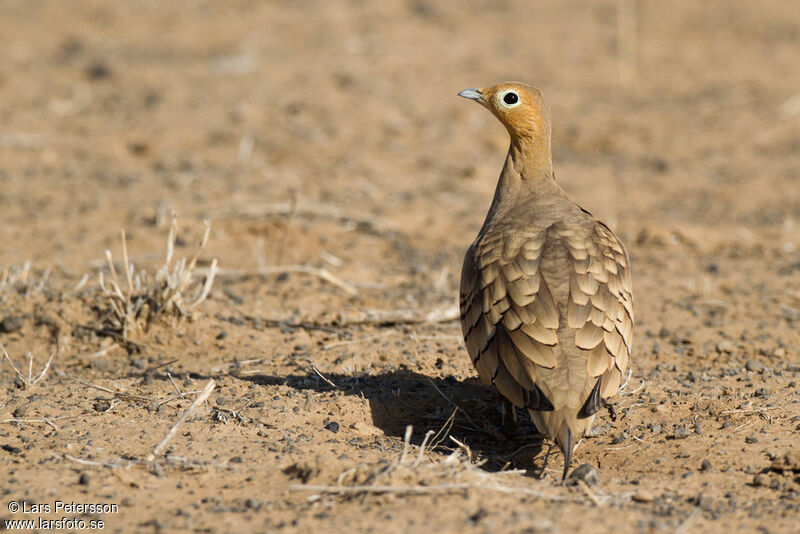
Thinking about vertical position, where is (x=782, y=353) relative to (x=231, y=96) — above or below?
below

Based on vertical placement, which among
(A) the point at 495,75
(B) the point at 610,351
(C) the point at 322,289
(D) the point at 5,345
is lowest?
(D) the point at 5,345

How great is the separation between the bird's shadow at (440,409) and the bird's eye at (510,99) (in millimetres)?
1608

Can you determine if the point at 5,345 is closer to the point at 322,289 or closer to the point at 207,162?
the point at 322,289

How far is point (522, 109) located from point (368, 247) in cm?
266

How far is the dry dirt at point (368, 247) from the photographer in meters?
3.85

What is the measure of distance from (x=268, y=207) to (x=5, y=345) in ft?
9.01

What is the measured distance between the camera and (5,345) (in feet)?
18.6

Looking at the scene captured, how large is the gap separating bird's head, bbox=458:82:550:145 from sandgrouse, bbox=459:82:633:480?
0.46 m

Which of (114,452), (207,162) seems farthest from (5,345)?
(207,162)

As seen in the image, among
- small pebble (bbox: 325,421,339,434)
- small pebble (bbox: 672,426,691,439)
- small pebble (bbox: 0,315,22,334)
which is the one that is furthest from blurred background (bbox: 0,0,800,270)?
small pebble (bbox: 672,426,691,439)

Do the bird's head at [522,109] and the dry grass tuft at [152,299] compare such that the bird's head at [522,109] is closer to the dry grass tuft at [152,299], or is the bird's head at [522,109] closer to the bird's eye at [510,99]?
the bird's eye at [510,99]

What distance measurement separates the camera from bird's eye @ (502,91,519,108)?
17.6 feet

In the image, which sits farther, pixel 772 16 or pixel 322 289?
pixel 772 16

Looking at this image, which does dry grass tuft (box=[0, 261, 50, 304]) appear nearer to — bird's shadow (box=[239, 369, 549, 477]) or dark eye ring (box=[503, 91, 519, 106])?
bird's shadow (box=[239, 369, 549, 477])
